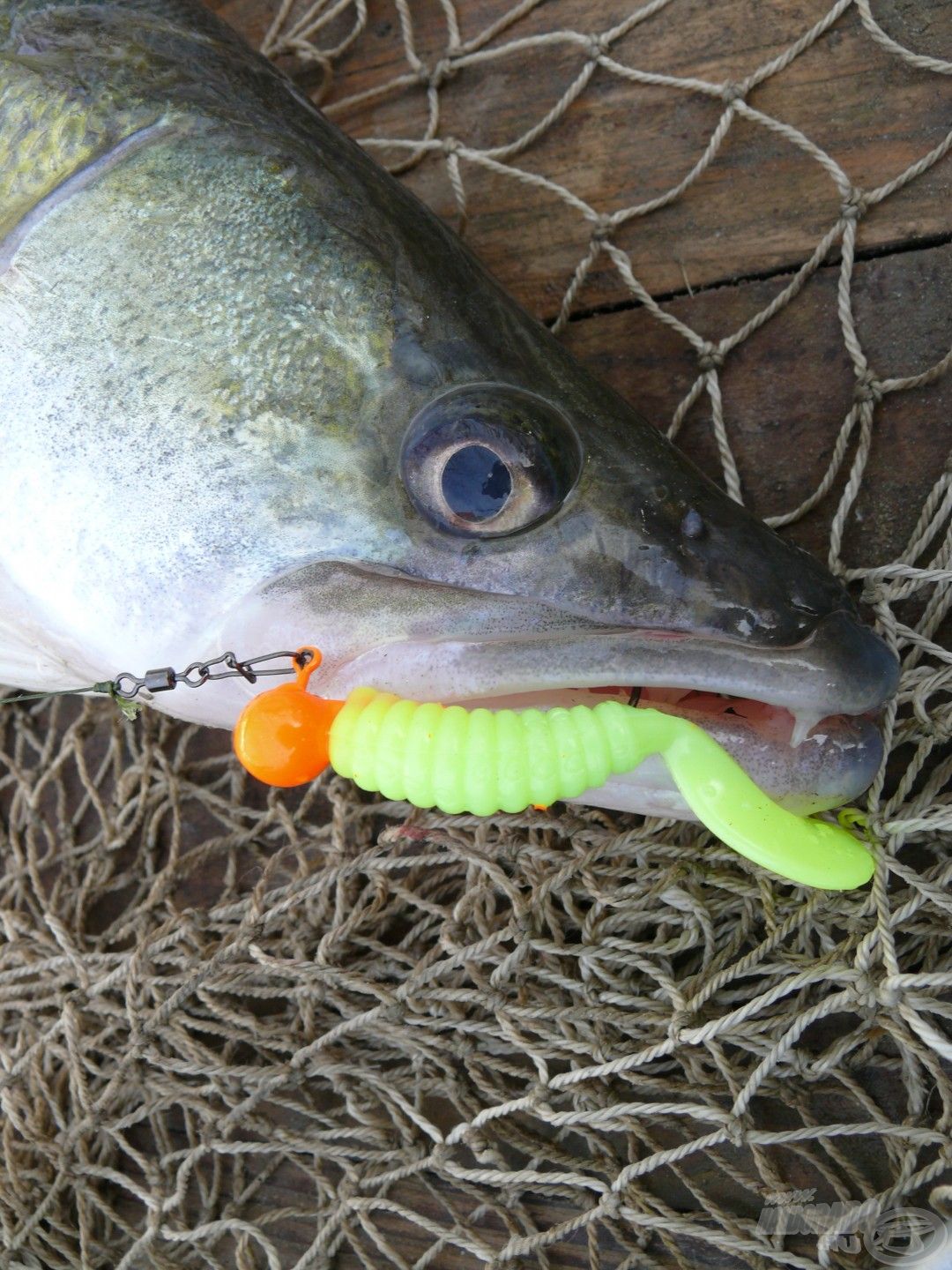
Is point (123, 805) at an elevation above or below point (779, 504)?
above

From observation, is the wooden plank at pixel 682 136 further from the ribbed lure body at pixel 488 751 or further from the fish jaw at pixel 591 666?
the ribbed lure body at pixel 488 751

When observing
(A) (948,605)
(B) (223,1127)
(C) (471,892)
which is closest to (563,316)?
(A) (948,605)

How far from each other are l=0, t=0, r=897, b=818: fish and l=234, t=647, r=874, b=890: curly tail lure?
7 cm

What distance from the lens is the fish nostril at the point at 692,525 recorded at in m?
1.32

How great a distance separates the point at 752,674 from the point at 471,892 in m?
0.61

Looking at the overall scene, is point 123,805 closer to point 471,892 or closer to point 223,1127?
point 223,1127

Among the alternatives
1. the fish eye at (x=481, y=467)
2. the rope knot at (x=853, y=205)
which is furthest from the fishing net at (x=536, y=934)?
the fish eye at (x=481, y=467)

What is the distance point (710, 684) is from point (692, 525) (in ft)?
0.69

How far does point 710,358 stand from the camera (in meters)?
1.83

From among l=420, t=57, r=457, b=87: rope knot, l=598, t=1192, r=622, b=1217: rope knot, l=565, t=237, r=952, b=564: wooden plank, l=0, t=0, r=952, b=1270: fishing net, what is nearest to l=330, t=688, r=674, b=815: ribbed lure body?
l=0, t=0, r=952, b=1270: fishing net

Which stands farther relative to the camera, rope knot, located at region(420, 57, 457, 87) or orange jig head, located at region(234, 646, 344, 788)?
rope knot, located at region(420, 57, 457, 87)

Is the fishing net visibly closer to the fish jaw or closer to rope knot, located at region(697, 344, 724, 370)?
rope knot, located at region(697, 344, 724, 370)

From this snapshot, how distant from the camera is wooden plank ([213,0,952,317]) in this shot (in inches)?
73.0

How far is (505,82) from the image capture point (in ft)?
6.89
